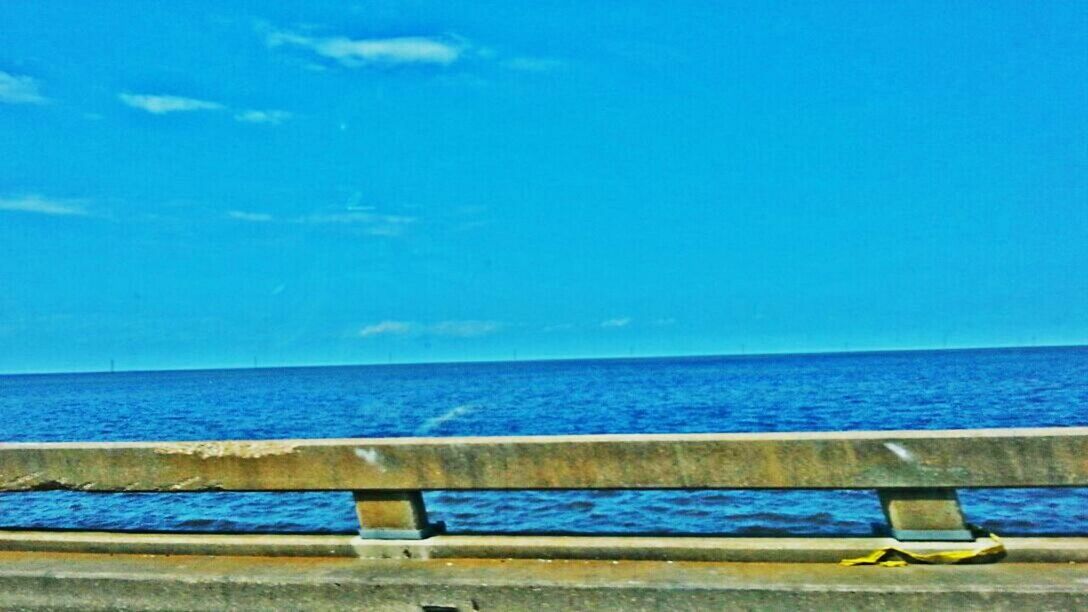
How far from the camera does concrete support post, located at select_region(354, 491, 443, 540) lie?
4809mm

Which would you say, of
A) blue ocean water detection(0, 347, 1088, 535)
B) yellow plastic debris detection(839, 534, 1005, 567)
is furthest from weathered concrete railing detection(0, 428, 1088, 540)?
blue ocean water detection(0, 347, 1088, 535)

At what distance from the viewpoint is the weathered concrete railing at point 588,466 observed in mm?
4258

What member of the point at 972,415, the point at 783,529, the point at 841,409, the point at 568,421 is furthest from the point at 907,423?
the point at 783,529

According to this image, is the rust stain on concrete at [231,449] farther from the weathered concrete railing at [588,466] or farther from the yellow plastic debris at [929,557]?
the yellow plastic debris at [929,557]

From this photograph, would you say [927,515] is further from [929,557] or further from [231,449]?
[231,449]

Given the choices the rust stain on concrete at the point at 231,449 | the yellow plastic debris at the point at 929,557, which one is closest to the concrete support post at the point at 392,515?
the rust stain on concrete at the point at 231,449

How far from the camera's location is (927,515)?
4.38 meters

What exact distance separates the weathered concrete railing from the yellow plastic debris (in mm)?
121

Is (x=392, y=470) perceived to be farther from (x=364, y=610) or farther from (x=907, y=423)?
(x=907, y=423)

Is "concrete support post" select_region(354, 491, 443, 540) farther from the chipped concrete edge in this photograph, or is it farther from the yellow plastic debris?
the yellow plastic debris

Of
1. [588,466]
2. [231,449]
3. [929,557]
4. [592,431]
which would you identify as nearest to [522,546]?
[588,466]

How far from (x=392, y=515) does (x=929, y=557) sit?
112 inches

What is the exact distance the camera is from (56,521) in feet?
43.6

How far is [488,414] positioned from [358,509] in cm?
4328
